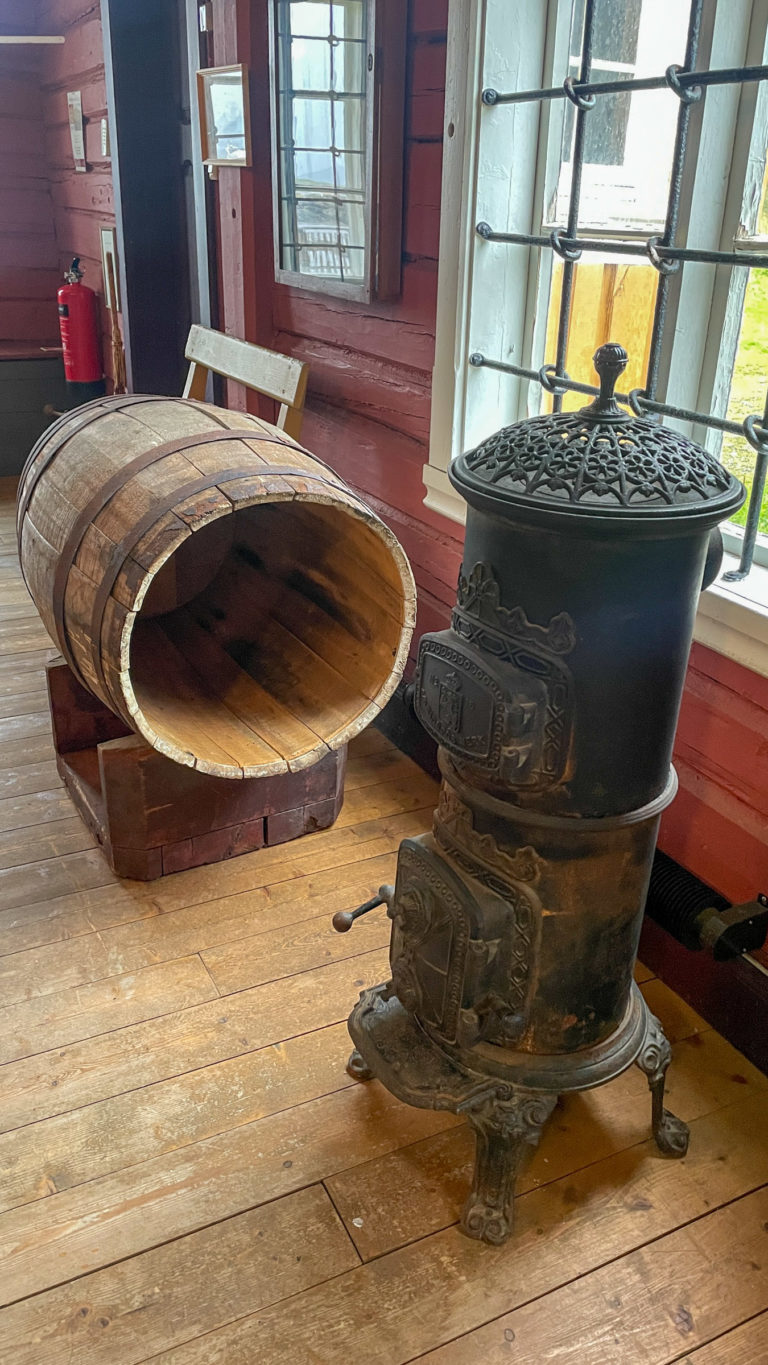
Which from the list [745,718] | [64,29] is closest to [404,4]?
[745,718]

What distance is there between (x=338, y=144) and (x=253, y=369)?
2.41 ft

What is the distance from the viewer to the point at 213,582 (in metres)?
2.76

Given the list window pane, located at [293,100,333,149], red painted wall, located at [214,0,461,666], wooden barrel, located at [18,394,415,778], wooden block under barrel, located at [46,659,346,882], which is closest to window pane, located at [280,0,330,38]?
window pane, located at [293,100,333,149]

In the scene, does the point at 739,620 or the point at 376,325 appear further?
the point at 376,325

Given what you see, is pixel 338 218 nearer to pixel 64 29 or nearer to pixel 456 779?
pixel 456 779

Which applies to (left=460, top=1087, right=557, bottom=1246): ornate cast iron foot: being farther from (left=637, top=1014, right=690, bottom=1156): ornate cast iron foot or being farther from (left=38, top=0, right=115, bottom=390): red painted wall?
(left=38, top=0, right=115, bottom=390): red painted wall

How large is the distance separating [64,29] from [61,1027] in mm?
5689

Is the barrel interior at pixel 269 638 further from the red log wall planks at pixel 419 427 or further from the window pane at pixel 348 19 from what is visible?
the window pane at pixel 348 19

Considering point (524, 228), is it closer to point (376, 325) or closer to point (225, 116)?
point (376, 325)

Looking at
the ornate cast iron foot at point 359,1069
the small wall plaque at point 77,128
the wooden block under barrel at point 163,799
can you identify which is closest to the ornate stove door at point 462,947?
the ornate cast iron foot at point 359,1069

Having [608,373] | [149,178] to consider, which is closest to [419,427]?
[608,373]

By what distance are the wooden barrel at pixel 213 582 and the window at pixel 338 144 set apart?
57cm

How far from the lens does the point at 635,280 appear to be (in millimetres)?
2068

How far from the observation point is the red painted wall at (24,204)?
234 inches
